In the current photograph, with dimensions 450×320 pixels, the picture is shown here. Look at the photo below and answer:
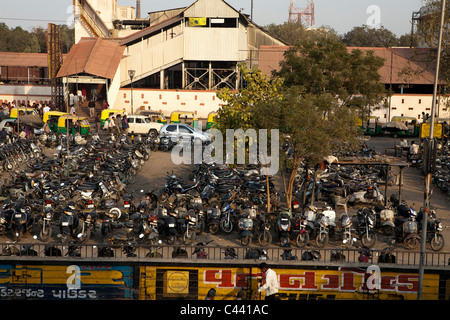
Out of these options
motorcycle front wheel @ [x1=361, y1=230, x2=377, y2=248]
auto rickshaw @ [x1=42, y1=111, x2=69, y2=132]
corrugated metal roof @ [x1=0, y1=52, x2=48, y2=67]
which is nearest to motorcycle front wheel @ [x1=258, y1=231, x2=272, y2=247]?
motorcycle front wheel @ [x1=361, y1=230, x2=377, y2=248]

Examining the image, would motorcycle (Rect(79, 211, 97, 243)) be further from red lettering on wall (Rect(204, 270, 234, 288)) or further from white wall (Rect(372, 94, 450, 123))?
white wall (Rect(372, 94, 450, 123))

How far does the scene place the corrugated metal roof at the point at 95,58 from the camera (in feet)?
119

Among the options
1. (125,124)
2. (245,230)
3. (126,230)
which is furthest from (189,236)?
(125,124)

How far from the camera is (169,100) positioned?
38.6 meters

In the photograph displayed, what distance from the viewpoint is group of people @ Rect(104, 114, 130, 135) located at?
28.9m

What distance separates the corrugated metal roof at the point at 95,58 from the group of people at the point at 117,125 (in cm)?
751

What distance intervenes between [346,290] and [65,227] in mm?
7515

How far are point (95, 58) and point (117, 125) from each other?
9.97 m

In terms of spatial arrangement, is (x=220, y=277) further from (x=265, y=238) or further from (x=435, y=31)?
(x=435, y=31)

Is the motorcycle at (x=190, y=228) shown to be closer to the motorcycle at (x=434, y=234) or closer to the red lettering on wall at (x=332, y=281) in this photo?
the red lettering on wall at (x=332, y=281)

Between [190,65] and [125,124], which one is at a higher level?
[190,65]

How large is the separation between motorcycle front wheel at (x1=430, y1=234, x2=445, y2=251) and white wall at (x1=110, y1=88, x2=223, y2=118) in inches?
1011

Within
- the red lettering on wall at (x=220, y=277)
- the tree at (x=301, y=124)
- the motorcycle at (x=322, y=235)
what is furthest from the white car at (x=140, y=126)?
the red lettering on wall at (x=220, y=277)

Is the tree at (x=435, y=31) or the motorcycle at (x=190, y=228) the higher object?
the tree at (x=435, y=31)
